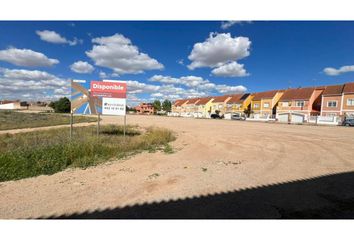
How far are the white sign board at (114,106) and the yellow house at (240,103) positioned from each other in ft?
181

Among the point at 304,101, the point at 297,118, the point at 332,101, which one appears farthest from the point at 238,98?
the point at 332,101

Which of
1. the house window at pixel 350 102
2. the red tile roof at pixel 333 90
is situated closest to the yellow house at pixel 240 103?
the red tile roof at pixel 333 90

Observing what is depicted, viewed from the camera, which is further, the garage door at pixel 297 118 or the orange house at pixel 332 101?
the garage door at pixel 297 118

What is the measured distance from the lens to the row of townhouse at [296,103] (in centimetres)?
3772

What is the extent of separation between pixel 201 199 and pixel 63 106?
3450 inches

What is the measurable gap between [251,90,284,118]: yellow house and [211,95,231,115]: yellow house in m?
12.4

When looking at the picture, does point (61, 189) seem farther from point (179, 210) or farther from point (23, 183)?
point (179, 210)

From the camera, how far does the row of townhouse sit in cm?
3772

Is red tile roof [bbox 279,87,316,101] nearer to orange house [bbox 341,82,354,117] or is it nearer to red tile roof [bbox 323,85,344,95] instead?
red tile roof [bbox 323,85,344,95]

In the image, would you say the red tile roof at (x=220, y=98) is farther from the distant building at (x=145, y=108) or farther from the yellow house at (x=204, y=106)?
the distant building at (x=145, y=108)

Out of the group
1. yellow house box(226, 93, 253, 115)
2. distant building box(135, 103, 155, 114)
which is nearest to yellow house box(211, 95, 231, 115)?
yellow house box(226, 93, 253, 115)

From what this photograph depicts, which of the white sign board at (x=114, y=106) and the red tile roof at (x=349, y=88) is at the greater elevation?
the red tile roof at (x=349, y=88)

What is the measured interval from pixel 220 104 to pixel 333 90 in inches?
1387

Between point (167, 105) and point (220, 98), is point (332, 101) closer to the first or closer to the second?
point (220, 98)
